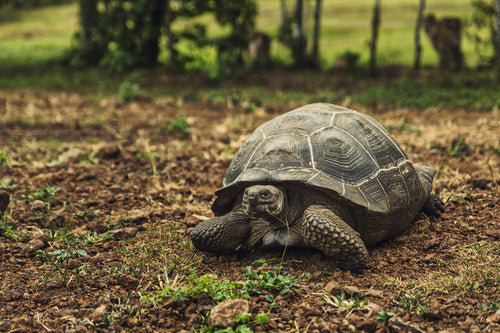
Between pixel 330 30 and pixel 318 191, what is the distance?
2558 cm

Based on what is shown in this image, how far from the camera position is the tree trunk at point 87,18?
1616 cm

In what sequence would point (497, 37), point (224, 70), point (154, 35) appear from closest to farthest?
point (497, 37), point (224, 70), point (154, 35)

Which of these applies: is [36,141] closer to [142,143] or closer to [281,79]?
[142,143]

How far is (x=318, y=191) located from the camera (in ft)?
10.1

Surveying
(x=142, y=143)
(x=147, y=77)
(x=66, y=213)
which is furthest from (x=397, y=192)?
(x=147, y=77)

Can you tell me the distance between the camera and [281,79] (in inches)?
476

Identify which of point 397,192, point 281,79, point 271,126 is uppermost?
point 271,126

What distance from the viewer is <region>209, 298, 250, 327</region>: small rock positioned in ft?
7.51

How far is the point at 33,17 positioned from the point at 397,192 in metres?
49.5

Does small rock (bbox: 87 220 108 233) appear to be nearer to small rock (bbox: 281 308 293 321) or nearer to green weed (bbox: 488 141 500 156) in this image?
small rock (bbox: 281 308 293 321)

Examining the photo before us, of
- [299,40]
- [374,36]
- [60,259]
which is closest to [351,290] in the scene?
[60,259]

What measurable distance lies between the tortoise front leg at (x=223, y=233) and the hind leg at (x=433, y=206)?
4.77 feet

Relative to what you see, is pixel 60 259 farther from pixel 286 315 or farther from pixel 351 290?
pixel 351 290

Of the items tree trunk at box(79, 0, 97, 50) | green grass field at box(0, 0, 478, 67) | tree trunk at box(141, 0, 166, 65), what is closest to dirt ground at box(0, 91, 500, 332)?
tree trunk at box(141, 0, 166, 65)
